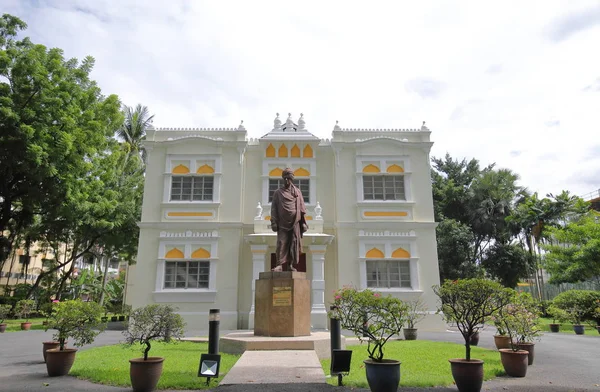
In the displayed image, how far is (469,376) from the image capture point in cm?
600

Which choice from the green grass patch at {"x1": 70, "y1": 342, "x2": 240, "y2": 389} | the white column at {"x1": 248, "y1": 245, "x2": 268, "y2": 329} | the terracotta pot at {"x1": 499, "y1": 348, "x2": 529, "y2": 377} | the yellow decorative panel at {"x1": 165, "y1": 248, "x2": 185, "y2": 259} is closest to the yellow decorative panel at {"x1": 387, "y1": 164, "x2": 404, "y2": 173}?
the white column at {"x1": 248, "y1": 245, "x2": 268, "y2": 329}

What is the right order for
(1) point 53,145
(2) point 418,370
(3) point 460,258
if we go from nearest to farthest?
(2) point 418,370, (1) point 53,145, (3) point 460,258

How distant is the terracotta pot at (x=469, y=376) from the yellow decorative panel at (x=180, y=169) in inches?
576

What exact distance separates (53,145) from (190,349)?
10253 millimetres

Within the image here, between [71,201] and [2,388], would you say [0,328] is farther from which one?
[2,388]

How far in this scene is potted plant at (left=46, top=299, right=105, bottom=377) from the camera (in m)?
7.54

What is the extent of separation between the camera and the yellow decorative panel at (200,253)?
56.6ft

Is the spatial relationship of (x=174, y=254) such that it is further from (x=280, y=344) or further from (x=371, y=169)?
(x=280, y=344)

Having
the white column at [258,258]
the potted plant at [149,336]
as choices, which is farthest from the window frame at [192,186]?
the potted plant at [149,336]

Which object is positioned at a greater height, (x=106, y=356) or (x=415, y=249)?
(x=415, y=249)

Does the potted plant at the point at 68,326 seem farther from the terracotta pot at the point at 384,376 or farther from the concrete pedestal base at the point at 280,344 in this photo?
the terracotta pot at the point at 384,376

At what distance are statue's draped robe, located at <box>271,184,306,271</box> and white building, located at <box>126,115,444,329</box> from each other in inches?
226

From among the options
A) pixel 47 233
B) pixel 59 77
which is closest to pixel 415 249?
pixel 59 77

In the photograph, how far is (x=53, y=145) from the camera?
16.0 m
